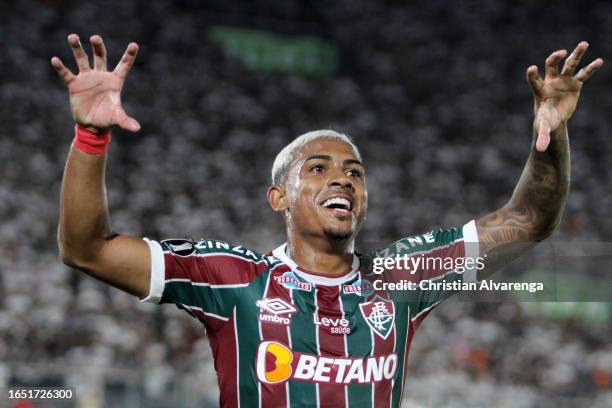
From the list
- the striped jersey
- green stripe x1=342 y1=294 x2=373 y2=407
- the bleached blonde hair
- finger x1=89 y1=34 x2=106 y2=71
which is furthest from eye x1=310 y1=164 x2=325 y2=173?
finger x1=89 y1=34 x2=106 y2=71

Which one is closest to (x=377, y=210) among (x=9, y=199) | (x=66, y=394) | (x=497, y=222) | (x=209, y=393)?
(x=9, y=199)

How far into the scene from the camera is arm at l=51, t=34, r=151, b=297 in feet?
9.87

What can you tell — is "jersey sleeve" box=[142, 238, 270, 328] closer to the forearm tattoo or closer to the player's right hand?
the player's right hand

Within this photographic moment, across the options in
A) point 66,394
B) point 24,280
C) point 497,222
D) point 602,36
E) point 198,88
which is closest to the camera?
point 497,222

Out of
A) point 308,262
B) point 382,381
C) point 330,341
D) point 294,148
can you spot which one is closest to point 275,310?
point 330,341

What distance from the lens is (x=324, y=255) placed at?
144 inches

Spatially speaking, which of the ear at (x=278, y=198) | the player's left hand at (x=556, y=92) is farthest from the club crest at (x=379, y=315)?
the player's left hand at (x=556, y=92)

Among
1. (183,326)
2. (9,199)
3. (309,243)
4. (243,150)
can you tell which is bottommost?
(309,243)

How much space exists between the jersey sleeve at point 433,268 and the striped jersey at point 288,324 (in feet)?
0.06

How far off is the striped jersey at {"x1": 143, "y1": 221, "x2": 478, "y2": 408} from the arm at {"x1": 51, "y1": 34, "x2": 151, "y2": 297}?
9.8 inches

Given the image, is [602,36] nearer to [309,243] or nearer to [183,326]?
[183,326]

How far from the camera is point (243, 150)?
47.1ft

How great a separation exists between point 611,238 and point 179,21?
26.2ft

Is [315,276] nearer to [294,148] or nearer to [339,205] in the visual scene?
[339,205]
